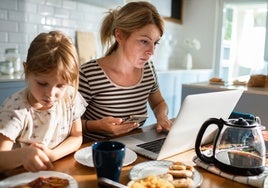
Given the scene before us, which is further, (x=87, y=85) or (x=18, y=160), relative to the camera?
(x=87, y=85)

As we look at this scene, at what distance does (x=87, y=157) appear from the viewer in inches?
33.3

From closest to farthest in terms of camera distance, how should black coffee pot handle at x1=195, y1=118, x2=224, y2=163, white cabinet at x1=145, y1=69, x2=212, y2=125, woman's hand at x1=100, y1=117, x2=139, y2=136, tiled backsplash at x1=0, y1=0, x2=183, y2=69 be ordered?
1. black coffee pot handle at x1=195, y1=118, x2=224, y2=163
2. woman's hand at x1=100, y1=117, x2=139, y2=136
3. tiled backsplash at x1=0, y1=0, x2=183, y2=69
4. white cabinet at x1=145, y1=69, x2=212, y2=125

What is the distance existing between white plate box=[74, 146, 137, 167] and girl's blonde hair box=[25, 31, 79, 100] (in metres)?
0.21

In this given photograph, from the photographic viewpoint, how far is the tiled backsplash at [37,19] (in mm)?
2287

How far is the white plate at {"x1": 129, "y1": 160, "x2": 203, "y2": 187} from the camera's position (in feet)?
2.34

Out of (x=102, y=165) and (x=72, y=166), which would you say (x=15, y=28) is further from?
(x=102, y=165)

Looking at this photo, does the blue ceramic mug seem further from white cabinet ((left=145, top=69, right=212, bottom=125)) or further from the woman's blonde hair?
white cabinet ((left=145, top=69, right=212, bottom=125))

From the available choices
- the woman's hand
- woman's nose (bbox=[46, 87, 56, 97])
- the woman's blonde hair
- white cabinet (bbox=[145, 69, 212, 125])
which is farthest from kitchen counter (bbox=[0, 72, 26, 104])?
white cabinet (bbox=[145, 69, 212, 125])

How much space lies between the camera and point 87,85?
1283 mm

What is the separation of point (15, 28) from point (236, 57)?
10.8 feet

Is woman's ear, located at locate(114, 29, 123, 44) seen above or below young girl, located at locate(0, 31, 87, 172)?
above

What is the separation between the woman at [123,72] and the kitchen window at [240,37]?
3.09 m

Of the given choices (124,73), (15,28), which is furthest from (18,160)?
(15,28)

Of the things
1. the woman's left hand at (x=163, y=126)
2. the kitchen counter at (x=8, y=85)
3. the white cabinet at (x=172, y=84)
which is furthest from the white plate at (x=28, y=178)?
the white cabinet at (x=172, y=84)
